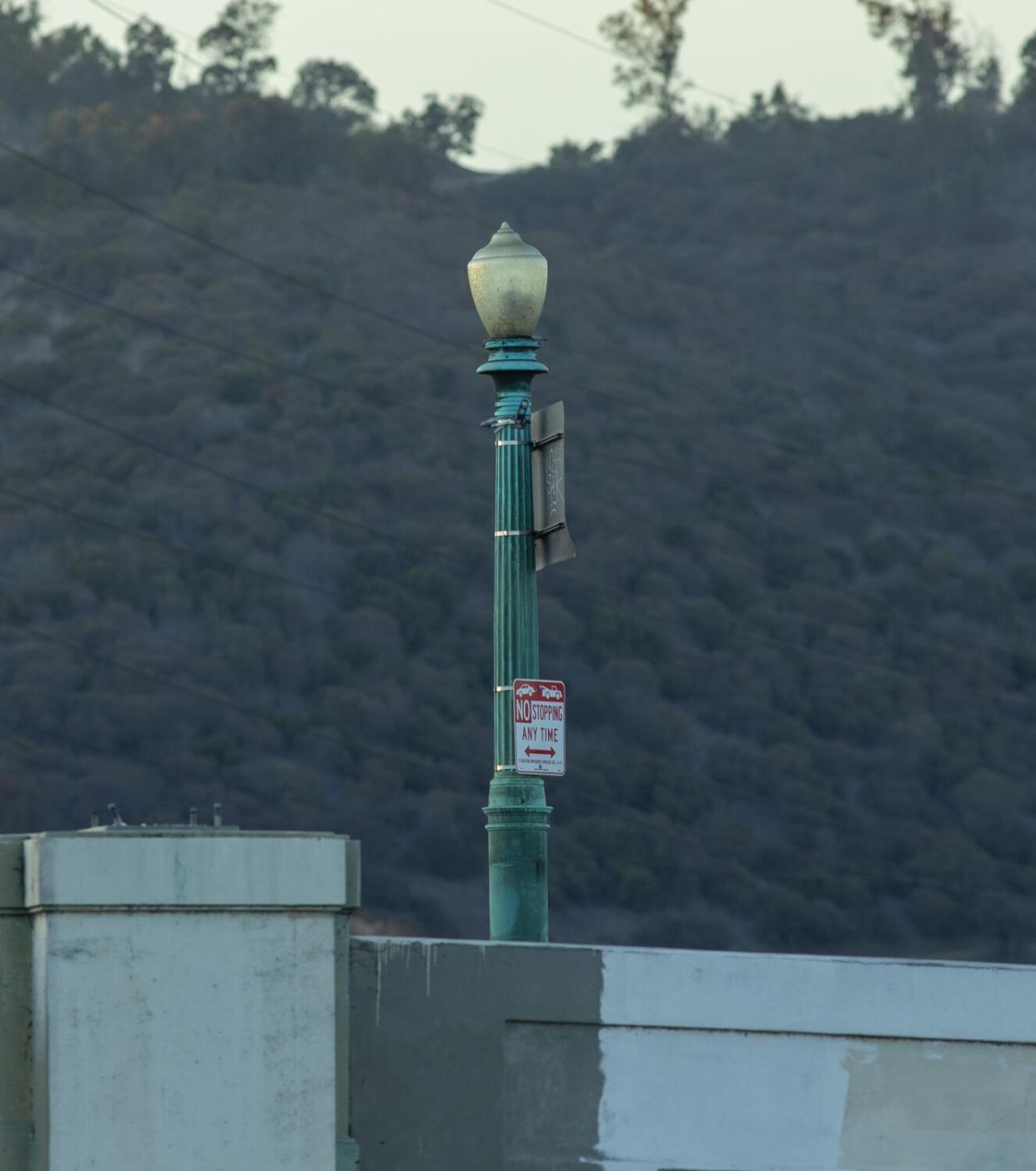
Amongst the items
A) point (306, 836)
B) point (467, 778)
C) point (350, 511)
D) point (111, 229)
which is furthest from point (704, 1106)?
point (111, 229)

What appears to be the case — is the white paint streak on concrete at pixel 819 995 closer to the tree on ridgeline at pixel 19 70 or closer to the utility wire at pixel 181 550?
the utility wire at pixel 181 550

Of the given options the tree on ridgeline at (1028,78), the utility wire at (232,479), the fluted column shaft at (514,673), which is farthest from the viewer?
the tree on ridgeline at (1028,78)

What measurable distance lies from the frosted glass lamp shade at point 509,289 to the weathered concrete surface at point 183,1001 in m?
3.39

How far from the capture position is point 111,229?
9806 cm

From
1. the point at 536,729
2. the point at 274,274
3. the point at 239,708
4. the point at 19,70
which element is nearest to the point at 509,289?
the point at 536,729

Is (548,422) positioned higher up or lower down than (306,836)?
higher up

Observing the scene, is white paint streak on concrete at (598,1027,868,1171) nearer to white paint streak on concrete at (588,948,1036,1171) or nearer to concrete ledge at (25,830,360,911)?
white paint streak on concrete at (588,948,1036,1171)

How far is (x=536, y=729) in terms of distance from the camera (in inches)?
400

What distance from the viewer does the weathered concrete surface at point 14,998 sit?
8062 mm

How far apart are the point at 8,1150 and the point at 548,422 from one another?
421 cm

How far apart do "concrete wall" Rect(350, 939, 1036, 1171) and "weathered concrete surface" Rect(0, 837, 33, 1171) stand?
1145 millimetres

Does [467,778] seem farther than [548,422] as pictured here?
Yes

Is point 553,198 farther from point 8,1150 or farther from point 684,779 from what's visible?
point 8,1150

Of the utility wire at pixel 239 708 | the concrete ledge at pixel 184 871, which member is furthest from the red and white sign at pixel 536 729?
the utility wire at pixel 239 708
